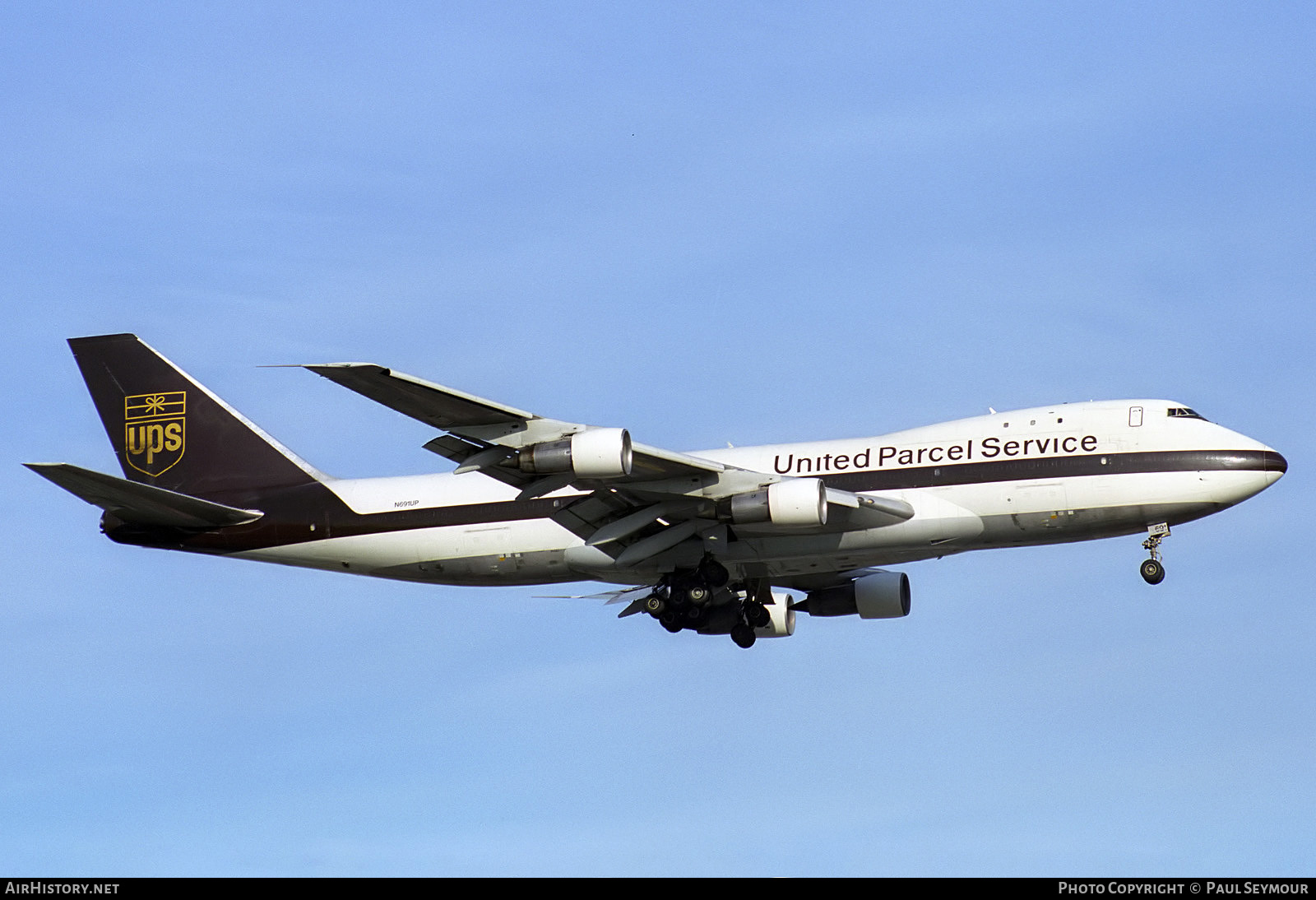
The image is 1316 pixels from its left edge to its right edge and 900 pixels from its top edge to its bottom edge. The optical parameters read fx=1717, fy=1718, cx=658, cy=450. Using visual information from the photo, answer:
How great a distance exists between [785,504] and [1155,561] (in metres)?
9.35

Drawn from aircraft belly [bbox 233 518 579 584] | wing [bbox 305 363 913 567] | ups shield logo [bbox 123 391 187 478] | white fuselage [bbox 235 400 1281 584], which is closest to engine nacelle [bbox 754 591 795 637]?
white fuselage [bbox 235 400 1281 584]

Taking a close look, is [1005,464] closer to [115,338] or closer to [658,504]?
[658,504]

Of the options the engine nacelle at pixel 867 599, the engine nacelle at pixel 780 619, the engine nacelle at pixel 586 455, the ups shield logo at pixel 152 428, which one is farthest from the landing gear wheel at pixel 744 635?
the ups shield logo at pixel 152 428

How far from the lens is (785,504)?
41594 mm

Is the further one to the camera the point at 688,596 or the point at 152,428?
the point at 152,428

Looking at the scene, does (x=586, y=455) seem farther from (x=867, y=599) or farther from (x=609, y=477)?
(x=867, y=599)

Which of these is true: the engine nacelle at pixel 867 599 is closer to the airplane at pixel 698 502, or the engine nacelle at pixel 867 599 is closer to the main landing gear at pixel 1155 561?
the airplane at pixel 698 502

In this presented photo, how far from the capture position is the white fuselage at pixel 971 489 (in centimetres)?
4231

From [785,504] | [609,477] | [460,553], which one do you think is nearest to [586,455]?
[609,477]

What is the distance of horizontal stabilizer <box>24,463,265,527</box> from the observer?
4331 cm

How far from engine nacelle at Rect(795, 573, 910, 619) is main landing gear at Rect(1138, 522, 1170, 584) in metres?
8.59

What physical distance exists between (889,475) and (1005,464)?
2.91 meters

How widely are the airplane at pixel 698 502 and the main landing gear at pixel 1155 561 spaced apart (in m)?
0.05
